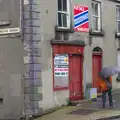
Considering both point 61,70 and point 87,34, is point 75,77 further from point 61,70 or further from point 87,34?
point 87,34

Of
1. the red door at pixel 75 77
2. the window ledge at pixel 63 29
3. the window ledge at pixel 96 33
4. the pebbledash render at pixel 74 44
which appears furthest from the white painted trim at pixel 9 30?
the window ledge at pixel 96 33

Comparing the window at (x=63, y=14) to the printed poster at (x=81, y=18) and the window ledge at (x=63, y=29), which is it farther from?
the printed poster at (x=81, y=18)

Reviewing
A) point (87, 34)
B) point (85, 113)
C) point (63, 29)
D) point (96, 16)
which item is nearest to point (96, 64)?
point (87, 34)

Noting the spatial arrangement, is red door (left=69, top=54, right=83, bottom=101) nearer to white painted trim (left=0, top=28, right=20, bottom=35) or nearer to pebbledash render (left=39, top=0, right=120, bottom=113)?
pebbledash render (left=39, top=0, right=120, bottom=113)

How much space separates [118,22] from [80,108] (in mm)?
7237

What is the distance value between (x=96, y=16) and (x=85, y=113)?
6.35 meters

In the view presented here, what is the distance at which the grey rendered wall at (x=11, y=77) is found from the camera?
16047 millimetres

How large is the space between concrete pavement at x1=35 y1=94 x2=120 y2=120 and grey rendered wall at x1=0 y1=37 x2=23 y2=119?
134 centimetres

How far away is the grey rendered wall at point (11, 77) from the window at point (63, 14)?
2.48 metres

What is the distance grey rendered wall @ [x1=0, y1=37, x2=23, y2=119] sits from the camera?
632 inches

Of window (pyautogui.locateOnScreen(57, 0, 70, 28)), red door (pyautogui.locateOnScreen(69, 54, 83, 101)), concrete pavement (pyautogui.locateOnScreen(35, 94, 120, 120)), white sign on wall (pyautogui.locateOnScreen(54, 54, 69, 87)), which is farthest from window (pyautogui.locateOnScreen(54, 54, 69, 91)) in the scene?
window (pyautogui.locateOnScreen(57, 0, 70, 28))

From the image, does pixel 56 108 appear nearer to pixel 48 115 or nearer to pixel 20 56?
pixel 48 115

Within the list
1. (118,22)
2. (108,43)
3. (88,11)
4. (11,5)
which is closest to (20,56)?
(11,5)

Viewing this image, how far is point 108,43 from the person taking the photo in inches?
822
